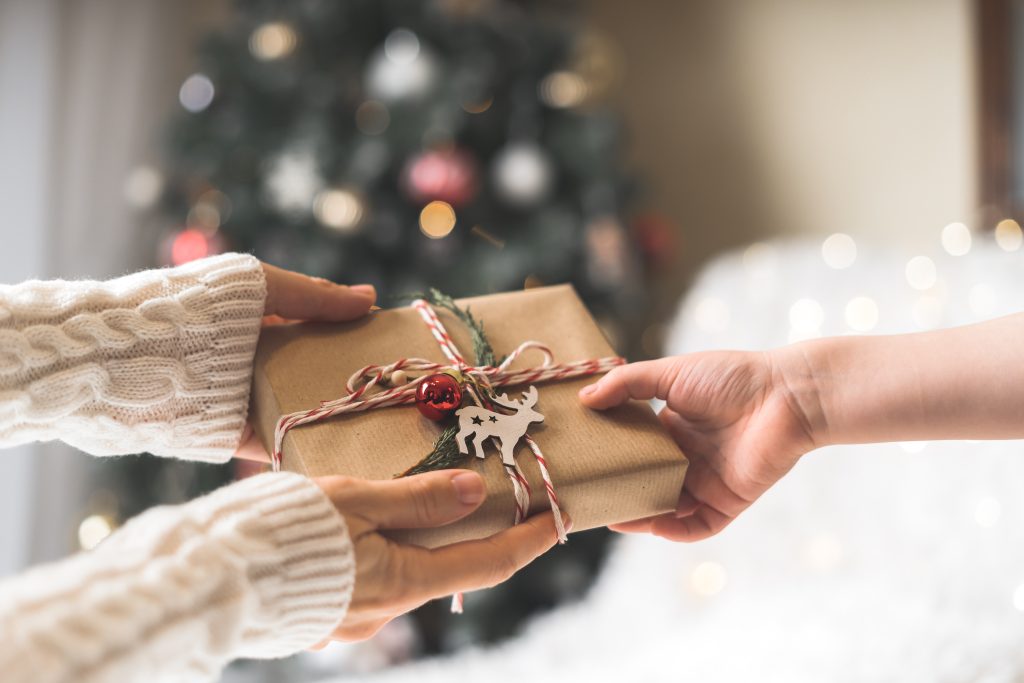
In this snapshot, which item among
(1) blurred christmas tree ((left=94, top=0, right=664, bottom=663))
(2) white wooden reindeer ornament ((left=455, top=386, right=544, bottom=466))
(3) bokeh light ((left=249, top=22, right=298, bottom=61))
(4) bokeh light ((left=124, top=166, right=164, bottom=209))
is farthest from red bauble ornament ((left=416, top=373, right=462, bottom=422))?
(4) bokeh light ((left=124, top=166, right=164, bottom=209))

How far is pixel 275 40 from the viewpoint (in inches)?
72.7

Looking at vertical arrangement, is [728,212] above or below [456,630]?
above

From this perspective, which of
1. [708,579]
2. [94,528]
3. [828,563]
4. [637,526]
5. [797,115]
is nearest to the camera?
[637,526]

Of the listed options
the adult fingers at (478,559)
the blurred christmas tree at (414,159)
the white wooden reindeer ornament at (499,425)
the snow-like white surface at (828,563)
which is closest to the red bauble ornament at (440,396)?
the white wooden reindeer ornament at (499,425)

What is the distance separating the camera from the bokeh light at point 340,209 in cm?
178

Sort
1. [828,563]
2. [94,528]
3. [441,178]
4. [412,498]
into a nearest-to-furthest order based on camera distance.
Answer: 1. [412,498]
2. [828,563]
3. [441,178]
4. [94,528]

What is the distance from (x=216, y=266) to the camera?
2.88 feet

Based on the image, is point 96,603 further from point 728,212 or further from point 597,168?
point 728,212

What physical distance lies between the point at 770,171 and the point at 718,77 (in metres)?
0.31

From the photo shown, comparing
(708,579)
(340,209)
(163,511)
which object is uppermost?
(163,511)

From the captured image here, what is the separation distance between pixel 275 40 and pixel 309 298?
1132mm

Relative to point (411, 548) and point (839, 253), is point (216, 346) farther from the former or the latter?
point (839, 253)

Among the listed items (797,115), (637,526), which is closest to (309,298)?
(637,526)

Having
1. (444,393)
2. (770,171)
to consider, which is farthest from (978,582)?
(770,171)
